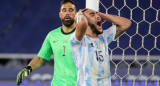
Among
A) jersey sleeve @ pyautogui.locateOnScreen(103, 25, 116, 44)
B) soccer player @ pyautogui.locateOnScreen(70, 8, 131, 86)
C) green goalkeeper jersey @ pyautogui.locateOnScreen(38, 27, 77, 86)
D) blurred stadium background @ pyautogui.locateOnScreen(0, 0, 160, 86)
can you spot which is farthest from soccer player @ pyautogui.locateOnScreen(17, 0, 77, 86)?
blurred stadium background @ pyautogui.locateOnScreen(0, 0, 160, 86)

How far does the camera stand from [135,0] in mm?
2977

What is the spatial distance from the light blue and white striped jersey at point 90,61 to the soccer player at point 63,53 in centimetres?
65

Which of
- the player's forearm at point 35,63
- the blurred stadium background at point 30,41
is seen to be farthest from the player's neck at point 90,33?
the blurred stadium background at point 30,41

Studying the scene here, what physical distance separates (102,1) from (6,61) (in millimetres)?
6993

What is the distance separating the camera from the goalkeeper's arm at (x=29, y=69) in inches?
103

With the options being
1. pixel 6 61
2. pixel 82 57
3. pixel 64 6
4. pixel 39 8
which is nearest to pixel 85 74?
pixel 82 57

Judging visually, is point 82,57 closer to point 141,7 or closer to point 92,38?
point 92,38

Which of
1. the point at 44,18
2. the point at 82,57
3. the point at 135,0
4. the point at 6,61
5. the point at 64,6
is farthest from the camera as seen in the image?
the point at 44,18

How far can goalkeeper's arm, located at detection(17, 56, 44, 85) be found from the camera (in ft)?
8.57

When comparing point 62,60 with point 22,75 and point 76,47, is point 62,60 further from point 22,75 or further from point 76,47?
point 76,47

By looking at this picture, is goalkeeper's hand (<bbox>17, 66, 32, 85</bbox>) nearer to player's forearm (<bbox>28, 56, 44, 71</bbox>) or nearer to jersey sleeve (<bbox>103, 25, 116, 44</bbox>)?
player's forearm (<bbox>28, 56, 44, 71</bbox>)

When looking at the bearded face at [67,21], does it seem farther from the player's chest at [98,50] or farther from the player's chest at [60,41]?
the player's chest at [98,50]

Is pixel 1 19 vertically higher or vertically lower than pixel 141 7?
lower

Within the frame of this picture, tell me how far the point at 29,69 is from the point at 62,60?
0.27 metres
